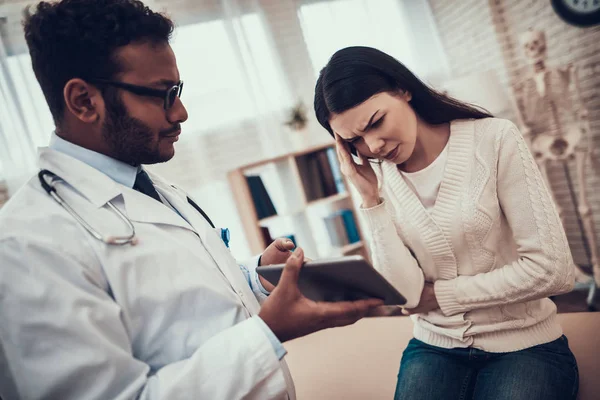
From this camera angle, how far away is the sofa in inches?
51.4

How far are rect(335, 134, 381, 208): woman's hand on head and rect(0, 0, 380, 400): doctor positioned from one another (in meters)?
0.47

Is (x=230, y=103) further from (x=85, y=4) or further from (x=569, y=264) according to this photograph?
(x=569, y=264)

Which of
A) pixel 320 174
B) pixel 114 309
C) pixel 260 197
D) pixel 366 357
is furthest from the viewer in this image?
pixel 320 174

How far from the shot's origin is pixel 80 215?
3.02 feet

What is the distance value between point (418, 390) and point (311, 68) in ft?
9.90

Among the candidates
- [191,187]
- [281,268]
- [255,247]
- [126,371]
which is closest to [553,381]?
[281,268]

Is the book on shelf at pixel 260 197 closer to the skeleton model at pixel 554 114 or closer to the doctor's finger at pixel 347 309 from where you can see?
the skeleton model at pixel 554 114

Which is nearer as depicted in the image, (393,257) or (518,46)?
(393,257)

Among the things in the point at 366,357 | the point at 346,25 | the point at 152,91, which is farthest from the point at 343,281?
the point at 346,25

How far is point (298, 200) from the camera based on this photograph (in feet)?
10.9

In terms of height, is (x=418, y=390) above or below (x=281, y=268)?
below

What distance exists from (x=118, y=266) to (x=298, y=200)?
8.11ft

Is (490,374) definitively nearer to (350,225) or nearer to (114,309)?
(114,309)

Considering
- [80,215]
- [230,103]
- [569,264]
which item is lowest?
[569,264]
